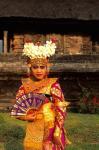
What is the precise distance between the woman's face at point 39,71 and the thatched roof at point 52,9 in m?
12.0

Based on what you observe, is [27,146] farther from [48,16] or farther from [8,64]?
[48,16]

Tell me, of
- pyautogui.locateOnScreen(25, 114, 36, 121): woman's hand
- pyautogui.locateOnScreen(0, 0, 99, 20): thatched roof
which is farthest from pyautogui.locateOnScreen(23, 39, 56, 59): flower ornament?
pyautogui.locateOnScreen(0, 0, 99, 20): thatched roof

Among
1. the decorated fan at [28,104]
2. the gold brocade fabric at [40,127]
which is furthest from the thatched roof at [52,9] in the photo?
the gold brocade fabric at [40,127]

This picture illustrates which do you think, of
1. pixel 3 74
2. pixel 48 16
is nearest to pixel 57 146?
pixel 3 74

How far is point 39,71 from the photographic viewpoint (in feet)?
21.8

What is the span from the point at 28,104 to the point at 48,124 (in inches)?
14.7

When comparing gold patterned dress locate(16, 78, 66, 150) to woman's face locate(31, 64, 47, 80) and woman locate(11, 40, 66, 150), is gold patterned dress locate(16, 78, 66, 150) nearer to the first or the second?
woman locate(11, 40, 66, 150)

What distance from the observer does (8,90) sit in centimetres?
1728

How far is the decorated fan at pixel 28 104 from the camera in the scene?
6570mm

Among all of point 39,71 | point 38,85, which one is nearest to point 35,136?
point 38,85

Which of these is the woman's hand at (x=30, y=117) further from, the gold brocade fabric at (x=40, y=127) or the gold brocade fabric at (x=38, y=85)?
the gold brocade fabric at (x=38, y=85)

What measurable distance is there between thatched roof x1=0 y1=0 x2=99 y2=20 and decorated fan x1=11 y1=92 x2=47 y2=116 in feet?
39.9

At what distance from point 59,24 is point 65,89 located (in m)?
3.44

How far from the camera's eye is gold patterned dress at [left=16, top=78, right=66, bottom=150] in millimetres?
6491
